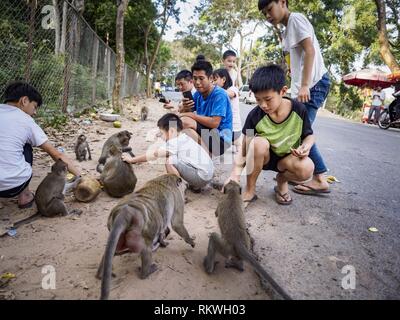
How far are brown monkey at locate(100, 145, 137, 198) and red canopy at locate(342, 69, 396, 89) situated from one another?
21.2m

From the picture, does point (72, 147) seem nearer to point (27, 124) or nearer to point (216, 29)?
point (27, 124)

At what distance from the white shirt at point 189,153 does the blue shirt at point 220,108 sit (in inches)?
33.2

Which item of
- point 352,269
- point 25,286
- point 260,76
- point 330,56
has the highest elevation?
point 330,56

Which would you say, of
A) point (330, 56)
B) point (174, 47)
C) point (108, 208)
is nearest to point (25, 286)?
point (108, 208)

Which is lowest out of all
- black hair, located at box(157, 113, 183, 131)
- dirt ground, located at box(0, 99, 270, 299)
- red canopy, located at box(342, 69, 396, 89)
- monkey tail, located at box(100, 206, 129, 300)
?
dirt ground, located at box(0, 99, 270, 299)

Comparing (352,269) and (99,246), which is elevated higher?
(352,269)

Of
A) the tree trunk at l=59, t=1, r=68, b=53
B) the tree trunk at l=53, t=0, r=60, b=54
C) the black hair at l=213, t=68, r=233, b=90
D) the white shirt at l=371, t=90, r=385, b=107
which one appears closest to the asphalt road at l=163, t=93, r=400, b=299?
the black hair at l=213, t=68, r=233, b=90

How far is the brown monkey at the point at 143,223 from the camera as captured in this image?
2.02 meters

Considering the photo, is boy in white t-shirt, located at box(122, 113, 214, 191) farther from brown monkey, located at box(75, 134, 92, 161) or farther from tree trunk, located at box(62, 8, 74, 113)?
tree trunk, located at box(62, 8, 74, 113)

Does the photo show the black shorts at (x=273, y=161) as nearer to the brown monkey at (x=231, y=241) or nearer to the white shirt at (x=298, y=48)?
the white shirt at (x=298, y=48)

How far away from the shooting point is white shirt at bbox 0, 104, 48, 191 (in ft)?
10.9

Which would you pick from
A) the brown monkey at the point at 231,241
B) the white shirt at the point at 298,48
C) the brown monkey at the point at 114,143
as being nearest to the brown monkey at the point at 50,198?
the brown monkey at the point at 114,143

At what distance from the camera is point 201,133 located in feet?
16.0

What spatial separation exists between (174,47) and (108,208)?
77.5 metres
